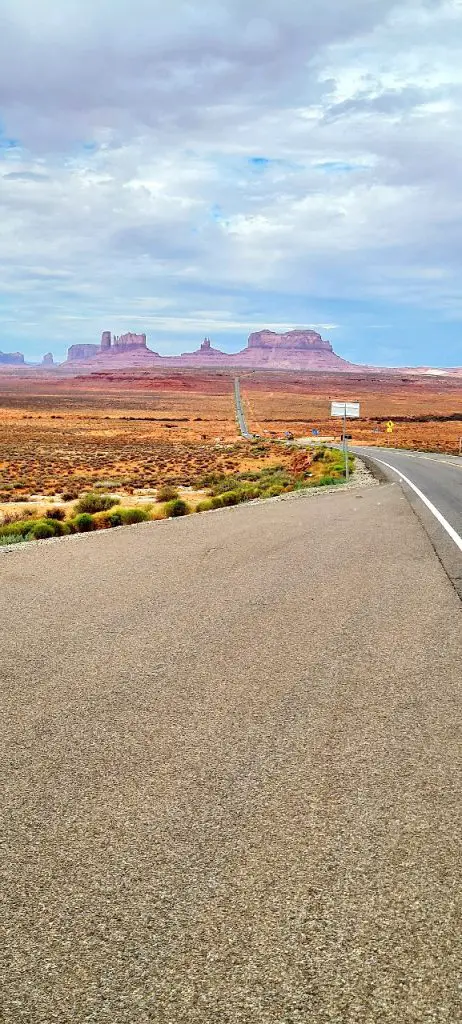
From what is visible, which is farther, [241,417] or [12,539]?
[241,417]

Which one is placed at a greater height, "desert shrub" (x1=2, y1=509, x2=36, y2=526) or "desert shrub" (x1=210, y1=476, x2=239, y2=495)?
"desert shrub" (x1=210, y1=476, x2=239, y2=495)

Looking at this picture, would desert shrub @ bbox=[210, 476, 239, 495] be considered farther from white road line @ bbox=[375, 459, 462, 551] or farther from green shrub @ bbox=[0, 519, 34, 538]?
green shrub @ bbox=[0, 519, 34, 538]

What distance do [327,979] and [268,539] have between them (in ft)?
33.9

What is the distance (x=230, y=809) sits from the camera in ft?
13.9

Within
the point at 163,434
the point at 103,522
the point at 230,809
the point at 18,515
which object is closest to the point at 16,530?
the point at 103,522

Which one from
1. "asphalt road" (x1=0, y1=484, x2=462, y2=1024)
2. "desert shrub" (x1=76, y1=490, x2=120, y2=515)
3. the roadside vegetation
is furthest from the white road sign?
"asphalt road" (x1=0, y1=484, x2=462, y2=1024)

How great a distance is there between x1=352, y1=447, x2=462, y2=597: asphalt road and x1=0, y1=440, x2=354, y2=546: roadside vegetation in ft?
9.66

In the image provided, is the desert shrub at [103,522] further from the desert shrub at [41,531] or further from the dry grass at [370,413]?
the dry grass at [370,413]

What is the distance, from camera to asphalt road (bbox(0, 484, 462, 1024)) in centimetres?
299

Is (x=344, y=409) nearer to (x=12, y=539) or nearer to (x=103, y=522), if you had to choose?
(x=103, y=522)

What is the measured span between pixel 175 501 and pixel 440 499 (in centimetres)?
712

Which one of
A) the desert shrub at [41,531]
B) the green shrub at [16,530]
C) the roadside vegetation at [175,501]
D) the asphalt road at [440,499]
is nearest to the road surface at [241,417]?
the roadside vegetation at [175,501]

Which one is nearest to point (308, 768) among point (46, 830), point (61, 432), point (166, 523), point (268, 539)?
point (46, 830)

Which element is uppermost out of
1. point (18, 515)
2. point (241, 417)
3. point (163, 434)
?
point (241, 417)
